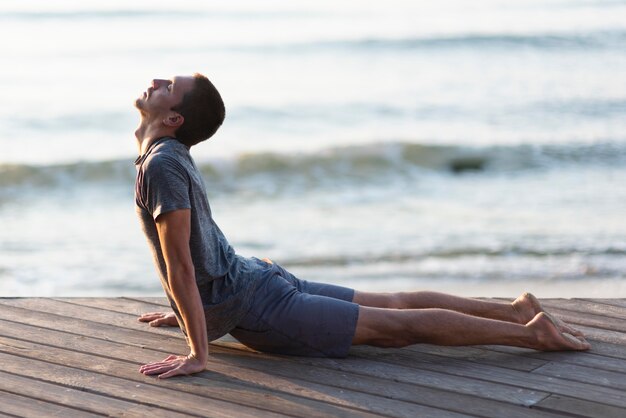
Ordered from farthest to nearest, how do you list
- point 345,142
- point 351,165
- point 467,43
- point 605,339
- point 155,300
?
1. point 467,43
2. point 345,142
3. point 351,165
4. point 155,300
5. point 605,339

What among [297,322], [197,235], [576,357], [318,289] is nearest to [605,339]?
[576,357]

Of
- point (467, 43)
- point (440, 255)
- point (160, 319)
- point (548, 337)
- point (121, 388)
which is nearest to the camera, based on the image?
point (121, 388)

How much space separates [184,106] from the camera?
3525 millimetres

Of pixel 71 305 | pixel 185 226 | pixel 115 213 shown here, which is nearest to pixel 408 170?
pixel 115 213

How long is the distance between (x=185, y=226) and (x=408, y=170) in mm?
9015

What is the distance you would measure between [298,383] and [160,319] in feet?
3.03

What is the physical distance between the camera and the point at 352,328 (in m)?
3.62

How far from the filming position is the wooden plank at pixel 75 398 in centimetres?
315

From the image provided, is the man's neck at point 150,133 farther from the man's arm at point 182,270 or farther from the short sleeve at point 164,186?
the man's arm at point 182,270

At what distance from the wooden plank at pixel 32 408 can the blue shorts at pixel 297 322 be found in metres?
0.73

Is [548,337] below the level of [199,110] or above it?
below

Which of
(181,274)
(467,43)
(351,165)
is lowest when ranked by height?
(181,274)

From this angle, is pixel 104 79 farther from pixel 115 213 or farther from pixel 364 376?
pixel 364 376

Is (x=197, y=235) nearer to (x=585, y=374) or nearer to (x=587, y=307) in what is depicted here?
(x=585, y=374)
